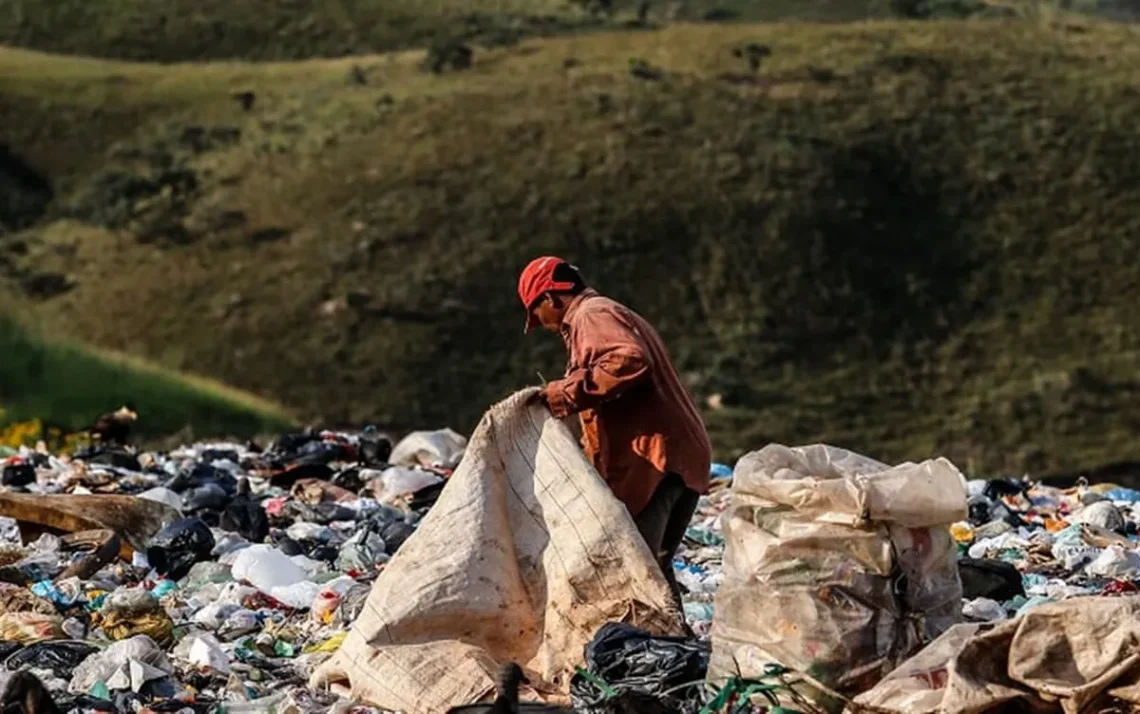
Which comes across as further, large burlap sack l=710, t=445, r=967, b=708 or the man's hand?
the man's hand

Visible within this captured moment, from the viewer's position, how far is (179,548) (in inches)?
325

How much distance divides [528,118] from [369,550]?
23.3m

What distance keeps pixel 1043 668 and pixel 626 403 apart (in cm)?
168

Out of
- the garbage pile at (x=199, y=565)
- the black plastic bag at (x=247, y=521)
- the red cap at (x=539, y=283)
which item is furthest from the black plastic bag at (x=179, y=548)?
the red cap at (x=539, y=283)

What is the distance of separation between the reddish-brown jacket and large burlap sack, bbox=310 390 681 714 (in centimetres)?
14

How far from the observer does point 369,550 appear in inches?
329

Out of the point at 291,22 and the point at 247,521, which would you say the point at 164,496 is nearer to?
the point at 247,521

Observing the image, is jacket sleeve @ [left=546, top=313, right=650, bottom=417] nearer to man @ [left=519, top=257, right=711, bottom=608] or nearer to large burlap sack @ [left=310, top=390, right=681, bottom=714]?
man @ [left=519, top=257, right=711, bottom=608]

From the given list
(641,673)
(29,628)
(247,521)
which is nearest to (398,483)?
(247,521)

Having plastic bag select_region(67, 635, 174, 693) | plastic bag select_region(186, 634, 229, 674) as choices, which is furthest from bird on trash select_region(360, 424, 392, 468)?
plastic bag select_region(67, 635, 174, 693)

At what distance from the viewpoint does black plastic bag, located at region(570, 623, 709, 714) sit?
5590 mm

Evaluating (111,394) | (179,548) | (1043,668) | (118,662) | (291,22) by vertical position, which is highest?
(1043,668)

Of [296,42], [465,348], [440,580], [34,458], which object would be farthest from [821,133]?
[440,580]

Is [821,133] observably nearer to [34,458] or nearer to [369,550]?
[34,458]
